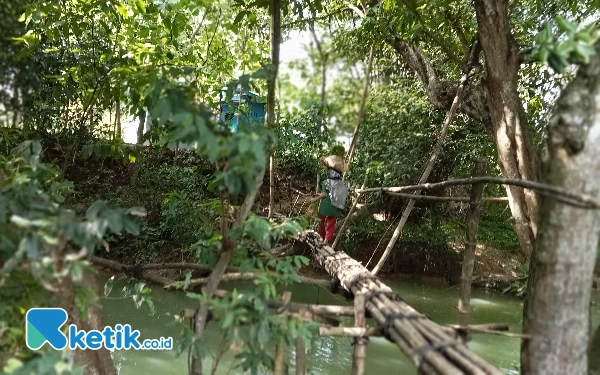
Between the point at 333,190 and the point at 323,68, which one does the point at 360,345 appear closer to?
the point at 333,190

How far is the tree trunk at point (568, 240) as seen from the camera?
1.44m

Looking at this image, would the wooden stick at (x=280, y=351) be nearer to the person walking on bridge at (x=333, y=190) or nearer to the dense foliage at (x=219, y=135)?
the dense foliage at (x=219, y=135)

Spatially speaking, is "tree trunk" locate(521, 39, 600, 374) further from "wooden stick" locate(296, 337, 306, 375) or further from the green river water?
the green river water

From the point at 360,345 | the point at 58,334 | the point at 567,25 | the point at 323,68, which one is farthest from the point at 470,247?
the point at 58,334

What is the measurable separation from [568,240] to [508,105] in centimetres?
139

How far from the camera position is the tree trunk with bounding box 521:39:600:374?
1441 mm

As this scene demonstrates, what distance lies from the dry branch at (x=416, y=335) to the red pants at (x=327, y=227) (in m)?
1.42

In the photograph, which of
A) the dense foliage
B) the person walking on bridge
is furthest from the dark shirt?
the dense foliage

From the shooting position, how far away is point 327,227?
420 cm

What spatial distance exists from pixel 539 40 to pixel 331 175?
2.64 metres

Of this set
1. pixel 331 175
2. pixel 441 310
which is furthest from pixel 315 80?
pixel 441 310

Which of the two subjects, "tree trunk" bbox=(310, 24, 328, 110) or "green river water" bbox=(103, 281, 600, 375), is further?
"tree trunk" bbox=(310, 24, 328, 110)

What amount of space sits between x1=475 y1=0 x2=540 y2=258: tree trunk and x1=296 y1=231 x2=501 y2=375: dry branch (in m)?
0.98

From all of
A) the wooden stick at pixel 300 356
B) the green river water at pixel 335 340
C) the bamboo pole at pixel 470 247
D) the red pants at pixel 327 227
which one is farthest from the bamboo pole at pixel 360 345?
the red pants at pixel 327 227
